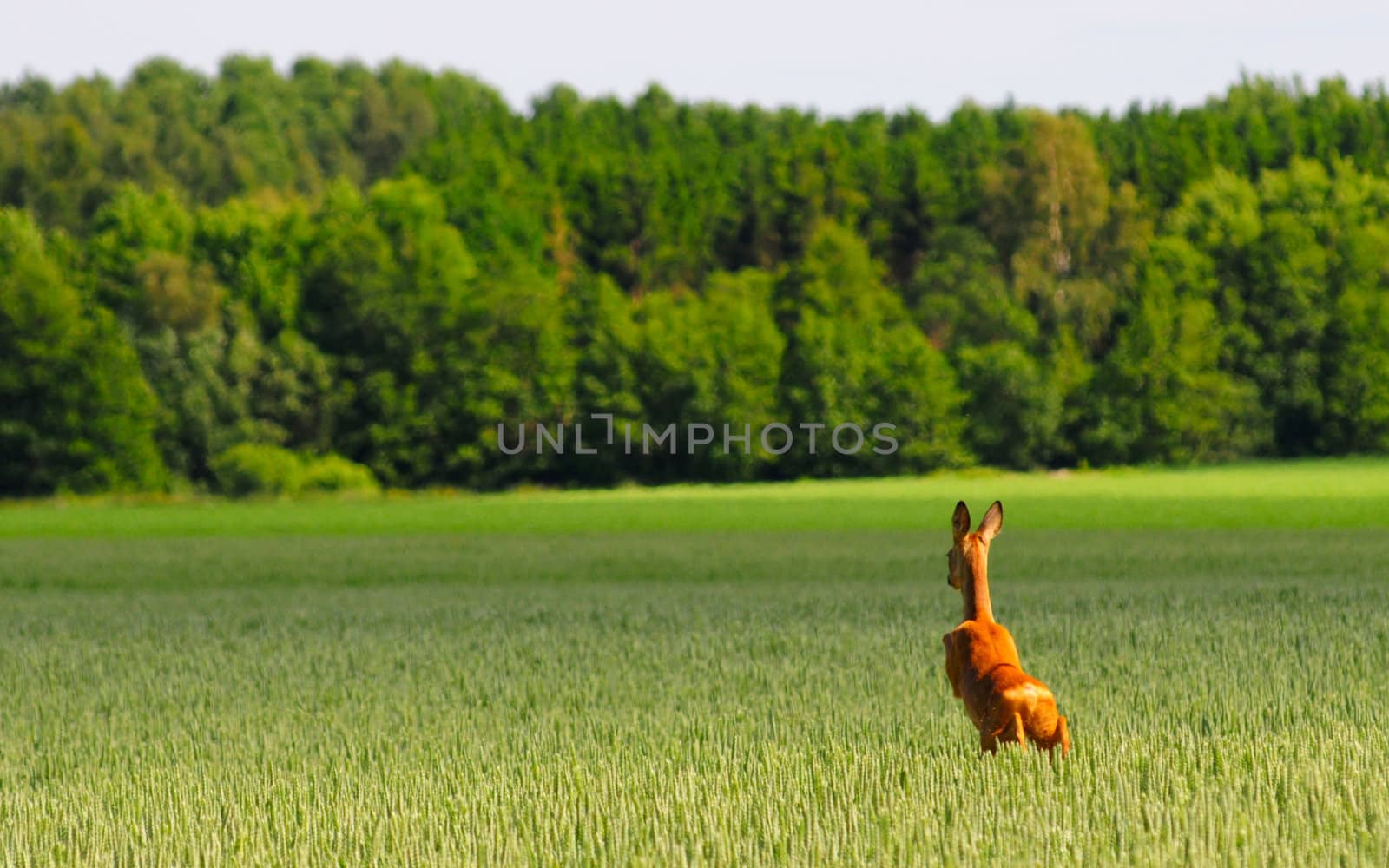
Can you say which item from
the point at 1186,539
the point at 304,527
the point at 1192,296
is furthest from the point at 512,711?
the point at 1192,296

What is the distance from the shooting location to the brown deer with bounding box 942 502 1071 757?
6.98m

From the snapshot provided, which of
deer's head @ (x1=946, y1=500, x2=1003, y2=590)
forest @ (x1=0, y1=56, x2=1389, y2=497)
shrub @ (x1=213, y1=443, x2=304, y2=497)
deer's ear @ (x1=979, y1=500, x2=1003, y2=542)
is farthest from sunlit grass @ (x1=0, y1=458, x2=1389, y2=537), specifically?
deer's ear @ (x1=979, y1=500, x2=1003, y2=542)

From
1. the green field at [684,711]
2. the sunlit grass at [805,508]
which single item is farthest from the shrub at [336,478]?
the green field at [684,711]

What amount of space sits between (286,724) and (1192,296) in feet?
281

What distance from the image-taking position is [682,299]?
93125 millimetres

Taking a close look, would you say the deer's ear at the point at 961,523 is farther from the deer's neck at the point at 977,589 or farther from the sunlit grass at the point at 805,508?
the sunlit grass at the point at 805,508

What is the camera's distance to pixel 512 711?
1261 centimetres

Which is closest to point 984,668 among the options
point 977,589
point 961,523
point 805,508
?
point 977,589

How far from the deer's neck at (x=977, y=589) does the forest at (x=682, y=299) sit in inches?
2704

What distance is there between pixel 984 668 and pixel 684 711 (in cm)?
550

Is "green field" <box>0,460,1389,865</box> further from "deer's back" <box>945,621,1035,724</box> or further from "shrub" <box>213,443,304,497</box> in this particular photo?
"shrub" <box>213,443,304,497</box>

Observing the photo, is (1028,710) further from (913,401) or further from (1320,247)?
(1320,247)

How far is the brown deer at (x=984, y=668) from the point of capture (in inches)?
275

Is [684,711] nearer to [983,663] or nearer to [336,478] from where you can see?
[983,663]
